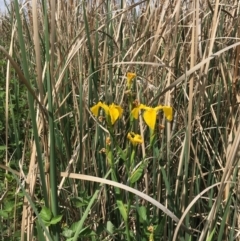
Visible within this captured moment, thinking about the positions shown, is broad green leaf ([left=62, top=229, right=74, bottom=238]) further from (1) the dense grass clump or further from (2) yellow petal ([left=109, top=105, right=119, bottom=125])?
(2) yellow petal ([left=109, top=105, right=119, bottom=125])

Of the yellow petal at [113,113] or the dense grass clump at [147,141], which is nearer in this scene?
the yellow petal at [113,113]

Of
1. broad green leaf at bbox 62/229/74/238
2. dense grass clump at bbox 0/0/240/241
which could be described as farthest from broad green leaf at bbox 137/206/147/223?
broad green leaf at bbox 62/229/74/238

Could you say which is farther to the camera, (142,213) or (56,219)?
(142,213)

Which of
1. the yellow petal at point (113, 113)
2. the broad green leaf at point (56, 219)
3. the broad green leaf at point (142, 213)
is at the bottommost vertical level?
the broad green leaf at point (142, 213)

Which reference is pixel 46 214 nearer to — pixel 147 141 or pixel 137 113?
pixel 137 113

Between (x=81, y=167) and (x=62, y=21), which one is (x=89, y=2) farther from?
(x=81, y=167)

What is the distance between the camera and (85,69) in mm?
1291

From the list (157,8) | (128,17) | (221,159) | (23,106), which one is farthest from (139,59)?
(23,106)

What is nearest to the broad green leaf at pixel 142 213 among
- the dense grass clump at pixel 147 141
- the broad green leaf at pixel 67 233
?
the dense grass clump at pixel 147 141

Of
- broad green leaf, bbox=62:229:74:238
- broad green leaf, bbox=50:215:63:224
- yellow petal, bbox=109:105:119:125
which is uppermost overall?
yellow petal, bbox=109:105:119:125

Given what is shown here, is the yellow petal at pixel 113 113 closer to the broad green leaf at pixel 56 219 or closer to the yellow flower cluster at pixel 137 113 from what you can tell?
the yellow flower cluster at pixel 137 113

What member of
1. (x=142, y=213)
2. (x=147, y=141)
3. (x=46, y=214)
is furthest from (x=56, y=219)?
(x=147, y=141)

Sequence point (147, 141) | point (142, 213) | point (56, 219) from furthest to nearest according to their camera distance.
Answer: point (147, 141), point (142, 213), point (56, 219)

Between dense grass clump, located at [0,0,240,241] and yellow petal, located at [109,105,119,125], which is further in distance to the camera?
dense grass clump, located at [0,0,240,241]
